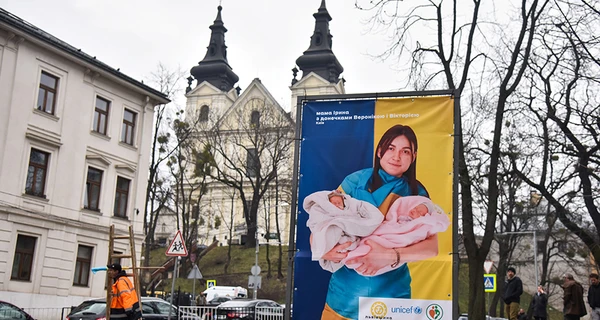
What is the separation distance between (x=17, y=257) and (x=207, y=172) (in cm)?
2541

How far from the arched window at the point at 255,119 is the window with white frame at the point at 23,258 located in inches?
1187

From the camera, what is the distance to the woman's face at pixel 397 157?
7.74m

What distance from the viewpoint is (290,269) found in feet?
25.9

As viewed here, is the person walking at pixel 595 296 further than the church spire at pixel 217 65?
No

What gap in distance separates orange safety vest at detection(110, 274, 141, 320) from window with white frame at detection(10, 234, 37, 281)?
17.6 m

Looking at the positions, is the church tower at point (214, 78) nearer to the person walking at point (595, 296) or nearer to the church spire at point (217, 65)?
the church spire at point (217, 65)

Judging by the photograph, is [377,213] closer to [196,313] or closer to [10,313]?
[10,313]

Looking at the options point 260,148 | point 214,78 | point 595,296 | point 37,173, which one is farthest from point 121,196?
point 214,78

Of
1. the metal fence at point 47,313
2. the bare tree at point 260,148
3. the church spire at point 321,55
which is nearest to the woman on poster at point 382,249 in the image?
the metal fence at point 47,313

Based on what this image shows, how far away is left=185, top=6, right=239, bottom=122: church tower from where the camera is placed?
85.6 metres

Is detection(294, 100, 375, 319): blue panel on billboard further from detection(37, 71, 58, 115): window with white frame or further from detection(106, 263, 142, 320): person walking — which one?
detection(37, 71, 58, 115): window with white frame

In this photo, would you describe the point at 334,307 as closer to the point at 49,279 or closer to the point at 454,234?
the point at 454,234

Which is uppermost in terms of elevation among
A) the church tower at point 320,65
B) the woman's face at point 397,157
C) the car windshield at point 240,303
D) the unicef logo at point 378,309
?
the church tower at point 320,65

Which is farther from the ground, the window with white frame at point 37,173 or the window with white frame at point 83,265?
the window with white frame at point 37,173
